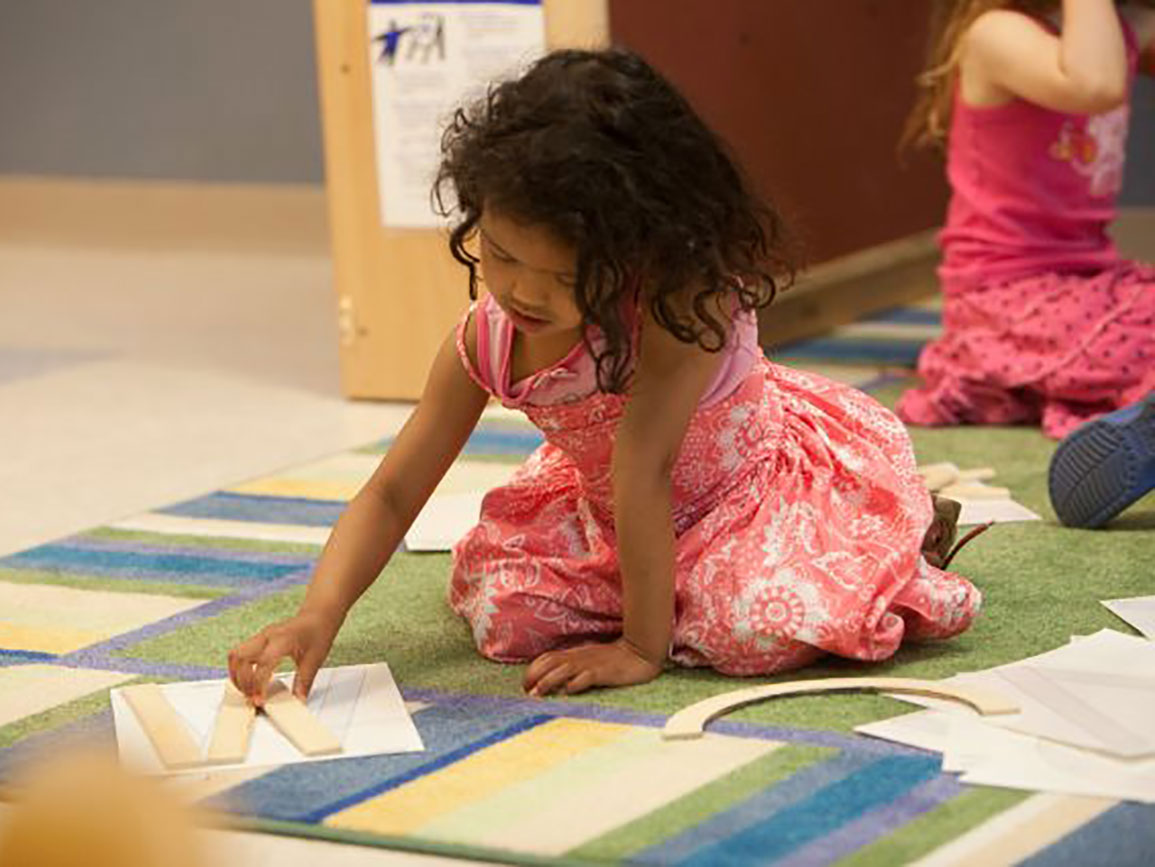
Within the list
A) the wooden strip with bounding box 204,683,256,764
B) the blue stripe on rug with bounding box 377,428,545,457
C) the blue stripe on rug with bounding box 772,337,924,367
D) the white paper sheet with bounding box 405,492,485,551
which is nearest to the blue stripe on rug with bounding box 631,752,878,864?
the wooden strip with bounding box 204,683,256,764

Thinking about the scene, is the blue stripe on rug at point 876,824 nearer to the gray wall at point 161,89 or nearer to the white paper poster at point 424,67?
the white paper poster at point 424,67

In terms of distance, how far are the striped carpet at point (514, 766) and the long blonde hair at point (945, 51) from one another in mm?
1006

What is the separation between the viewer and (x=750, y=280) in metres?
1.52

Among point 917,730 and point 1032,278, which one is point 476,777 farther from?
point 1032,278

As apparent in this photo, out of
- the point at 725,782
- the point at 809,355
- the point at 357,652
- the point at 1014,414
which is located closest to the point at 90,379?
the point at 809,355

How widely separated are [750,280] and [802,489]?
0.72 feet

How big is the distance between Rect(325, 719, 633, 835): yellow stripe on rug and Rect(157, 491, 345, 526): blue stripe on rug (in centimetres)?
71

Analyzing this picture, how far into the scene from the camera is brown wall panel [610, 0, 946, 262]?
2.89 meters

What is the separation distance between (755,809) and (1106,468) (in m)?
0.75

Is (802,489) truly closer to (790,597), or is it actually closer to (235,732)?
(790,597)

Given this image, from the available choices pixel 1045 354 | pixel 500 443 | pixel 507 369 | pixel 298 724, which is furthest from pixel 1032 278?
pixel 298 724

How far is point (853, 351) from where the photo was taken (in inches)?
119

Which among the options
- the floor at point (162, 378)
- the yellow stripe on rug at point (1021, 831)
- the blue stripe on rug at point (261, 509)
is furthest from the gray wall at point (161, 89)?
the yellow stripe on rug at point (1021, 831)

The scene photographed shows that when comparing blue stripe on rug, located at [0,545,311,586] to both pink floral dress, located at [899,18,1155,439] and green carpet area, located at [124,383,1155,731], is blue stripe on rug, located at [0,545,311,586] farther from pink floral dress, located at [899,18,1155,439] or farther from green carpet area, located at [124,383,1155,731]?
pink floral dress, located at [899,18,1155,439]
